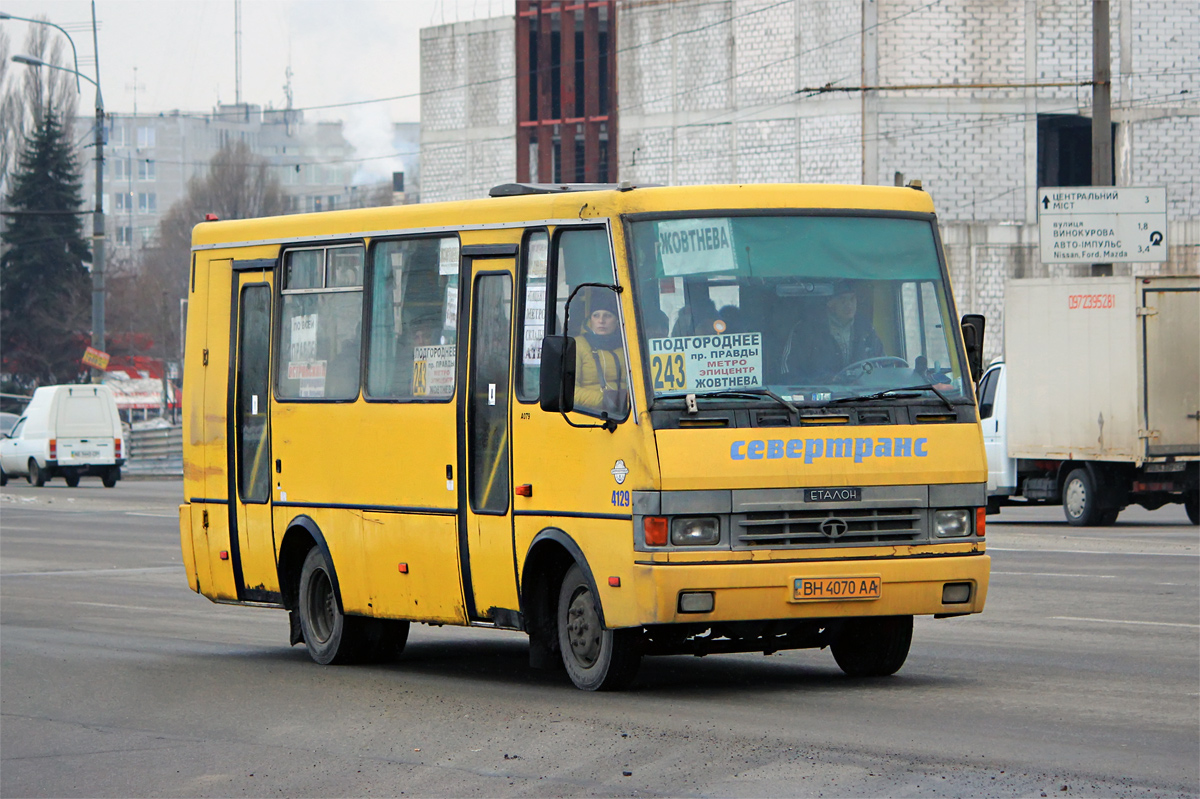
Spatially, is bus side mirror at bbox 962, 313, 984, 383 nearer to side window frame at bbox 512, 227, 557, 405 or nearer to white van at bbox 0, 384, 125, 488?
side window frame at bbox 512, 227, 557, 405

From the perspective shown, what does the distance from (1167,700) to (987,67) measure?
1982 inches

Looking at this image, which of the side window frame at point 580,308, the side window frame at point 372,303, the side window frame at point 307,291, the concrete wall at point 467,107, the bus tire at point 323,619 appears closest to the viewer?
the side window frame at point 580,308

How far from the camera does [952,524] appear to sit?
10.1 meters

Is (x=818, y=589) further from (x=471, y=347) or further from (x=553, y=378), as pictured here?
(x=471, y=347)

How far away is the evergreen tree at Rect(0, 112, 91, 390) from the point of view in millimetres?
83938

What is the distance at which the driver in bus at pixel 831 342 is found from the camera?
393 inches

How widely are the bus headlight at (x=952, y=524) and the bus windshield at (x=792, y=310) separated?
0.60 metres

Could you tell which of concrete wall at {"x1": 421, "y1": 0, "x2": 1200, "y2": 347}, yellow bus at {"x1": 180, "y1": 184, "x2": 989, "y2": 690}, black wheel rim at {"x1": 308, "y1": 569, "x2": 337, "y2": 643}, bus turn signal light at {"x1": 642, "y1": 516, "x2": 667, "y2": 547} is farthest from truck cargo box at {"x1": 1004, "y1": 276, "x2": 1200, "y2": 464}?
concrete wall at {"x1": 421, "y1": 0, "x2": 1200, "y2": 347}

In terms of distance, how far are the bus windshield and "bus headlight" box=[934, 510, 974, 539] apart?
597mm

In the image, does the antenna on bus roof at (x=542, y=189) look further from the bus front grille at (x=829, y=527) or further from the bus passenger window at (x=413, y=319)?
the bus front grille at (x=829, y=527)

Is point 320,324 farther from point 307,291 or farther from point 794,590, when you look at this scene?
point 794,590

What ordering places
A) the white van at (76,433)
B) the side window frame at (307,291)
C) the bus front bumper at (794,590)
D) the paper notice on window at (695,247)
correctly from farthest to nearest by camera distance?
the white van at (76,433) → the side window frame at (307,291) → the paper notice on window at (695,247) → the bus front bumper at (794,590)

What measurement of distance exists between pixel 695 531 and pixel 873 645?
169cm

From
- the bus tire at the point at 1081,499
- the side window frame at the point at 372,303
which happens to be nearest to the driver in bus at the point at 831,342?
the side window frame at the point at 372,303
